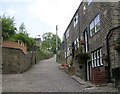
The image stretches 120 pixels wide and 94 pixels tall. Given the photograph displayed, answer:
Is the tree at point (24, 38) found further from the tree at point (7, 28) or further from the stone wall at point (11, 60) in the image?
the stone wall at point (11, 60)

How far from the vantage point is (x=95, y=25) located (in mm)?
24094

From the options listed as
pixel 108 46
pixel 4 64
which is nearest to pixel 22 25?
pixel 4 64

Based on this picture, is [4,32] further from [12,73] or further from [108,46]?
[108,46]

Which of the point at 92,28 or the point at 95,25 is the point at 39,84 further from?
the point at 92,28

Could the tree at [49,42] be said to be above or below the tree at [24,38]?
above

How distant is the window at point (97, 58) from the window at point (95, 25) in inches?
74.5

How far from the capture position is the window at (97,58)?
22.2m

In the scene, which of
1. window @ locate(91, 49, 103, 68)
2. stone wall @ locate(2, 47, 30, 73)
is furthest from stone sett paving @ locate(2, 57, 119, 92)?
stone wall @ locate(2, 47, 30, 73)

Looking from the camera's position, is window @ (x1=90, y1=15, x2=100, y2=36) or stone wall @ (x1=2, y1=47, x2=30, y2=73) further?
stone wall @ (x1=2, y1=47, x2=30, y2=73)

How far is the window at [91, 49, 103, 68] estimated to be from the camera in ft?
72.9

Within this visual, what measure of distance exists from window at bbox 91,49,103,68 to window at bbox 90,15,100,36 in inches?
74.5

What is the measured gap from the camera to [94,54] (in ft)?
80.4

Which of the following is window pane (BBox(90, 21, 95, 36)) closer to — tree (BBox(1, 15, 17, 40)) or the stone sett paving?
the stone sett paving

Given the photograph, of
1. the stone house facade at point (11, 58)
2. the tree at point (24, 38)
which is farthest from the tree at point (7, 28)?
the tree at point (24, 38)
